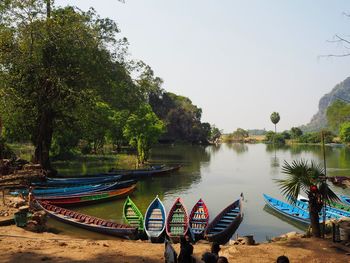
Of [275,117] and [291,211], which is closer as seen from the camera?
[291,211]

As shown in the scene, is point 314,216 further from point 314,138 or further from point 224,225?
point 314,138

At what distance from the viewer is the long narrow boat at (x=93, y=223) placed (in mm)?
18938

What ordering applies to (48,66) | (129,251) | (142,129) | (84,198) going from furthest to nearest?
1. (142,129)
2. (48,66)
3. (84,198)
4. (129,251)

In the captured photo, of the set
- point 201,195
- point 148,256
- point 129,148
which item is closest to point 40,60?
point 201,195

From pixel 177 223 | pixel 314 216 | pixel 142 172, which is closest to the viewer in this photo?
pixel 314 216

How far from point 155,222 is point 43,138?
1945 cm

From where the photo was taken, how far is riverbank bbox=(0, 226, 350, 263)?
507 inches

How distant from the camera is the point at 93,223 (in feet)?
66.6

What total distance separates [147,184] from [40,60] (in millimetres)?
15680

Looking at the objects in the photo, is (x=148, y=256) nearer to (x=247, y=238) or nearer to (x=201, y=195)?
(x=247, y=238)

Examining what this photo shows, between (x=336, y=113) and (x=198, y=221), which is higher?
(x=336, y=113)

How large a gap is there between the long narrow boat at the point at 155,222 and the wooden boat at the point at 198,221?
5.10 feet

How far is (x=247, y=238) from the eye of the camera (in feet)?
53.3

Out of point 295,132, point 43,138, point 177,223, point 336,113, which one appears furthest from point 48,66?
point 295,132
